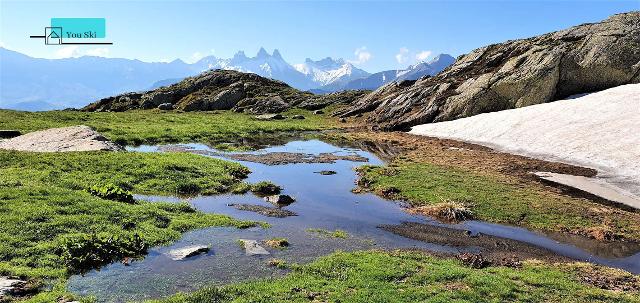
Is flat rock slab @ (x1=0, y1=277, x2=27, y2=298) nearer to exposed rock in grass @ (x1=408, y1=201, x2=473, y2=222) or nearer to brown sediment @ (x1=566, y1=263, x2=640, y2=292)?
exposed rock in grass @ (x1=408, y1=201, x2=473, y2=222)

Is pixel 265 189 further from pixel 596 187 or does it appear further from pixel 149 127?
pixel 149 127

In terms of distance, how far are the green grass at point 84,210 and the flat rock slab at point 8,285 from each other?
51cm

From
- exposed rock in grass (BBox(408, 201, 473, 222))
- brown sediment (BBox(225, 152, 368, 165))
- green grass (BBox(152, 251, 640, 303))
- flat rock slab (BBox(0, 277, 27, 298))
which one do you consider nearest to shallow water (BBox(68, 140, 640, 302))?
exposed rock in grass (BBox(408, 201, 473, 222))

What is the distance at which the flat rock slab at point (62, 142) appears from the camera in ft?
143

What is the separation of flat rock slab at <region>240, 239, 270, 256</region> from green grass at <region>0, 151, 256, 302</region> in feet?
11.2

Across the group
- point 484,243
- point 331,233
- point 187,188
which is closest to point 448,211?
point 484,243

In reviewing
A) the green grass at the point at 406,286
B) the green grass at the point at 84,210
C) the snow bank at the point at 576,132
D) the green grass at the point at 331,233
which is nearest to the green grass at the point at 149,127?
the green grass at the point at 84,210

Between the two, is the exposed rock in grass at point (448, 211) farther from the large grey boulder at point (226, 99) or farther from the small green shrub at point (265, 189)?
the large grey boulder at point (226, 99)

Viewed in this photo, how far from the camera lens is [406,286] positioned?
1852cm

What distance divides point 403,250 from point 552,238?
10.7 m

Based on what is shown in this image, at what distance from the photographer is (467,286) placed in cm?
1869

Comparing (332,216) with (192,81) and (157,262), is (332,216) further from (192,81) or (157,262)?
(192,81)

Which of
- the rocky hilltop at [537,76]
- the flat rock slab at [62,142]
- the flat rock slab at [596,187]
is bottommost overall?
the flat rock slab at [596,187]

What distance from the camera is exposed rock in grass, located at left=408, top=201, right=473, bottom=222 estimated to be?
3061 centimetres
